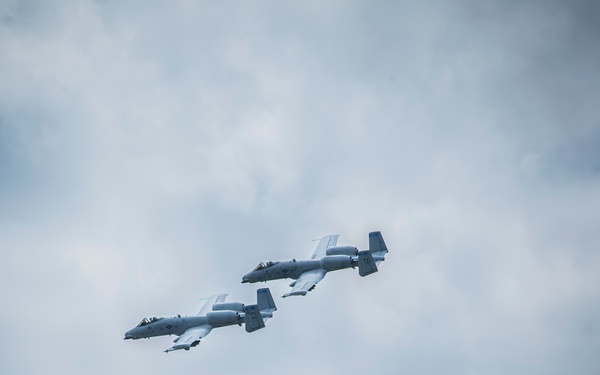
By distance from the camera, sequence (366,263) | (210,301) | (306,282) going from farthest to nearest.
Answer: (210,301)
(306,282)
(366,263)

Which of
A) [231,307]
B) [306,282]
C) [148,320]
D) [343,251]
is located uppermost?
[343,251]

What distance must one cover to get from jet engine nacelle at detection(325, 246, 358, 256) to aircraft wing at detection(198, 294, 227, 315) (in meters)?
19.7

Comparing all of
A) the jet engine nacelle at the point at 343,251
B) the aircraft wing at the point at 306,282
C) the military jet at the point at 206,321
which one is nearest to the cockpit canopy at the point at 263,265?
the aircraft wing at the point at 306,282

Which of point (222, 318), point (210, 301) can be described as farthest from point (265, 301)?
point (210, 301)

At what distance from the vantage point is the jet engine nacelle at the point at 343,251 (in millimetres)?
122625

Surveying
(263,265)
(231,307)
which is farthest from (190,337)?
(263,265)

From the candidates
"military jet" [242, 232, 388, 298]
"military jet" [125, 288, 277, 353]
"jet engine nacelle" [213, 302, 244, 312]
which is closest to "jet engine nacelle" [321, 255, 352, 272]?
"military jet" [242, 232, 388, 298]

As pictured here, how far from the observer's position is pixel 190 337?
352 feet

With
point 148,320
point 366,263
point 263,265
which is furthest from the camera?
point 263,265

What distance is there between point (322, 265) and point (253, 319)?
63.8ft

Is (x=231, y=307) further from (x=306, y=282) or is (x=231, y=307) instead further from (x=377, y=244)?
(x=377, y=244)

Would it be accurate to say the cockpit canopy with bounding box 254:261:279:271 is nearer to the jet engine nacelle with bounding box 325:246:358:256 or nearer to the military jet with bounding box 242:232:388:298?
the military jet with bounding box 242:232:388:298

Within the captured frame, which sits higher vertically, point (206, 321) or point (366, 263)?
point (366, 263)

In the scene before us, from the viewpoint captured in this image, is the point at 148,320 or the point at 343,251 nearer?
the point at 148,320
